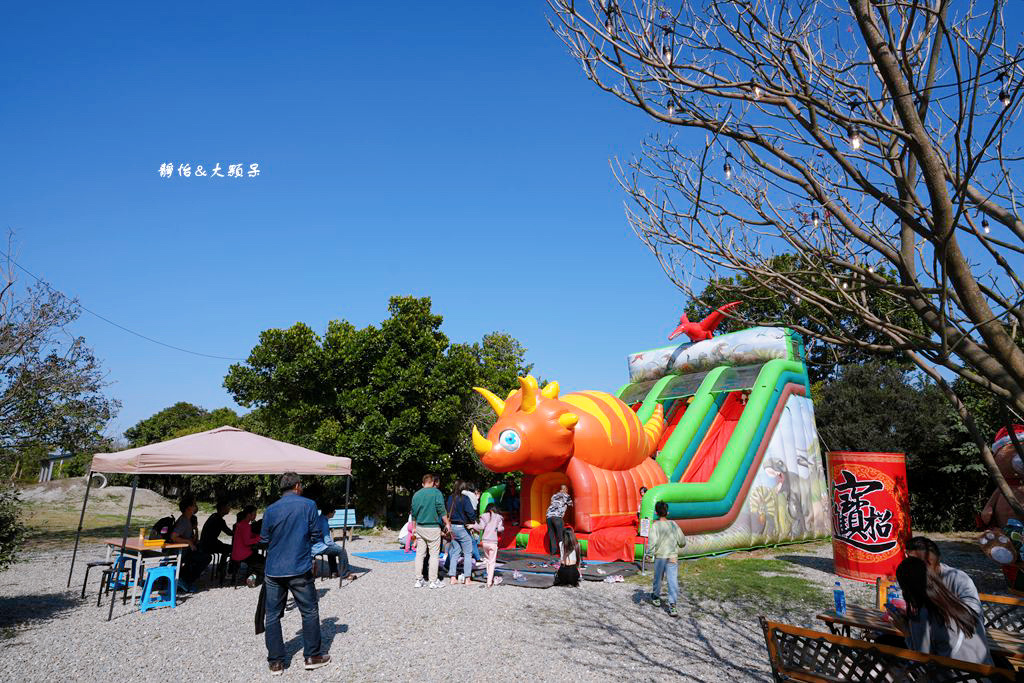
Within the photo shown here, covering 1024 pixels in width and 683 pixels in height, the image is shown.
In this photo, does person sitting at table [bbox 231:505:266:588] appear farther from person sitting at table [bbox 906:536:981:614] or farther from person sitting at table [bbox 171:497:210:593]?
person sitting at table [bbox 906:536:981:614]

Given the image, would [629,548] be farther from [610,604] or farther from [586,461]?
[610,604]

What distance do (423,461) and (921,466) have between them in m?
15.1

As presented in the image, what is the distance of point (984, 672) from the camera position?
2.98 metres

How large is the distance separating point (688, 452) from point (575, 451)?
3.18 metres

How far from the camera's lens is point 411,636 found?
632 cm

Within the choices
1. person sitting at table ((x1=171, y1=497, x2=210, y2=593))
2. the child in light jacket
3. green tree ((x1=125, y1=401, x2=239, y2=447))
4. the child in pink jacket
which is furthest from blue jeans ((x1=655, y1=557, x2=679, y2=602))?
green tree ((x1=125, y1=401, x2=239, y2=447))

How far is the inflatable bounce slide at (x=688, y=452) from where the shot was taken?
1059 cm

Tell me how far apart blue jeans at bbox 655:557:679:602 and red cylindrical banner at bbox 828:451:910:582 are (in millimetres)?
3827

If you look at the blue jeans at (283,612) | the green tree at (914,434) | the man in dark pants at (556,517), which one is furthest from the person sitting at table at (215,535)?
the green tree at (914,434)

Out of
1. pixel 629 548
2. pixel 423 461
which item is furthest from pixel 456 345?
pixel 629 548

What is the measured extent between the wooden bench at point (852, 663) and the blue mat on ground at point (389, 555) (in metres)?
8.94

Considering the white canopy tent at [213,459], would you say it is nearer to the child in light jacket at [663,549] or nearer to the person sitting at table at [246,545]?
the person sitting at table at [246,545]

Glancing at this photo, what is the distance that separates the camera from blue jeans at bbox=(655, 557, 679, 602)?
7.34m

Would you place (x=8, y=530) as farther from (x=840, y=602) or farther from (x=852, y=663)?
(x=840, y=602)
